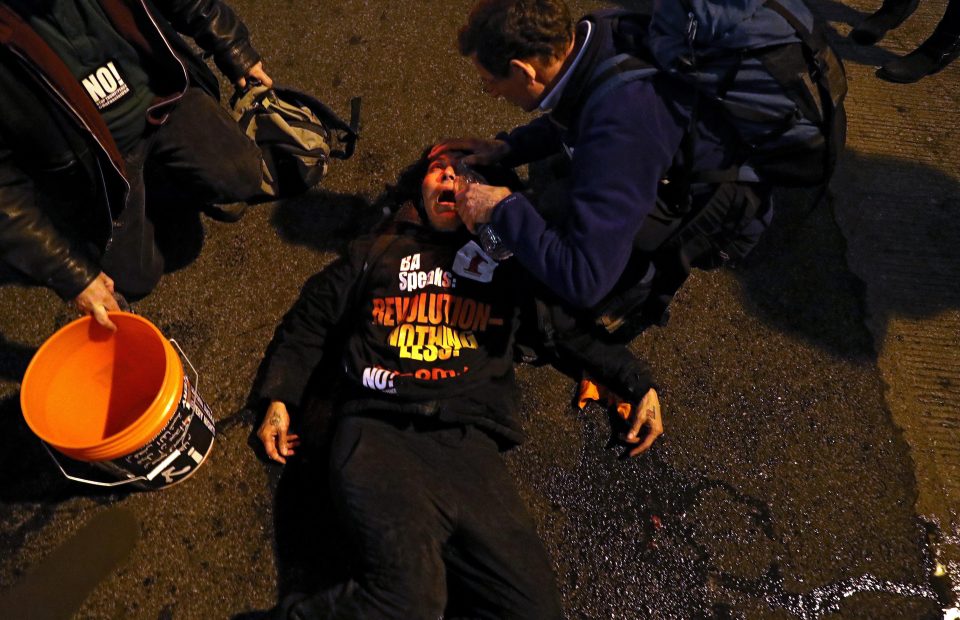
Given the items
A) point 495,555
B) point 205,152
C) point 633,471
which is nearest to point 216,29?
point 205,152

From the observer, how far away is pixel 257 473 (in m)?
2.39

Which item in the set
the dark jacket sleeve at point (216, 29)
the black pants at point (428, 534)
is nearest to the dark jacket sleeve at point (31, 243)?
the dark jacket sleeve at point (216, 29)

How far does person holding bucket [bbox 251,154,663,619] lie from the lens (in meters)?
1.96

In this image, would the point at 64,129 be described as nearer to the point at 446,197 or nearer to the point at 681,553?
the point at 446,197

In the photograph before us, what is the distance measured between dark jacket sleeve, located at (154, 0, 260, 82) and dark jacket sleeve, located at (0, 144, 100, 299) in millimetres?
862

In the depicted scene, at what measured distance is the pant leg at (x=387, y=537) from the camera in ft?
6.30

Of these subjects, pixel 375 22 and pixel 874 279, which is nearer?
pixel 874 279

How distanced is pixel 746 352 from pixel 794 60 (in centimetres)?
131

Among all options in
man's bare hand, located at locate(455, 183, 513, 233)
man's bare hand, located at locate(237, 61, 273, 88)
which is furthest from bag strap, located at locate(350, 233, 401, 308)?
man's bare hand, located at locate(237, 61, 273, 88)

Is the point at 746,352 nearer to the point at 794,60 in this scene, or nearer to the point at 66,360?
the point at 794,60

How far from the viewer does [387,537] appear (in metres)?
1.94

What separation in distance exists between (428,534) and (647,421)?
3.11 ft

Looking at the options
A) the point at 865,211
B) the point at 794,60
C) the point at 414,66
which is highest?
the point at 794,60

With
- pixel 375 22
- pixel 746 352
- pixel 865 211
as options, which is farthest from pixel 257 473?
pixel 865 211
